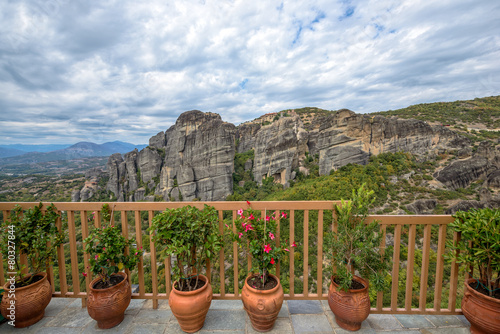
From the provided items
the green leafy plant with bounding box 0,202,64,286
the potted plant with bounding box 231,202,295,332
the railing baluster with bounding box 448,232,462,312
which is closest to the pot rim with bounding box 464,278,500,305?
the railing baluster with bounding box 448,232,462,312

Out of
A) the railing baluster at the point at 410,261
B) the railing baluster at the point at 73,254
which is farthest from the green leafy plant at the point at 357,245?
the railing baluster at the point at 73,254

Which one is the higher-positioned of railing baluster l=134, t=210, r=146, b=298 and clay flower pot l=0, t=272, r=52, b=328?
railing baluster l=134, t=210, r=146, b=298

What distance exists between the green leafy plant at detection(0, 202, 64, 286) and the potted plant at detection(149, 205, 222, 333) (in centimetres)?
128

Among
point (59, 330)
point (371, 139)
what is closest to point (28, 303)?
point (59, 330)

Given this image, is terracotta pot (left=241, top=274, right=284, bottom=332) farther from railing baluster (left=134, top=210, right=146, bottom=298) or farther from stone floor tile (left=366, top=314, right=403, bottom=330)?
railing baluster (left=134, top=210, right=146, bottom=298)

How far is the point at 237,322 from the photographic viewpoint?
2268 mm

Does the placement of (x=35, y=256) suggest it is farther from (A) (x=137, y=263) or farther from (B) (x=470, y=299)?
(B) (x=470, y=299)

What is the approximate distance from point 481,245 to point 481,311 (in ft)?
2.01

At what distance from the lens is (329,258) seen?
7.50 feet

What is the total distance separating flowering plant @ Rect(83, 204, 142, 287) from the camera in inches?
84.0

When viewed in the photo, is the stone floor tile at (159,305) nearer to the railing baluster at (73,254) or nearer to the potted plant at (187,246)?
the potted plant at (187,246)

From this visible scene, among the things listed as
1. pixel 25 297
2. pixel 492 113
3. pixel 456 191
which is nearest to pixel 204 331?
pixel 25 297

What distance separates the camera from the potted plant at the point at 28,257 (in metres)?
2.17

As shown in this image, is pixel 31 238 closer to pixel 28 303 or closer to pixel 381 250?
pixel 28 303
